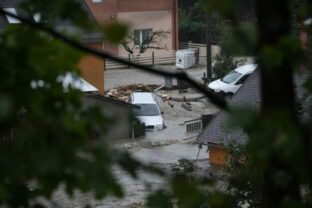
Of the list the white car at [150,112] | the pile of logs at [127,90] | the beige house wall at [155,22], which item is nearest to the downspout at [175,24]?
the beige house wall at [155,22]

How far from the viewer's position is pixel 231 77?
30.1 metres

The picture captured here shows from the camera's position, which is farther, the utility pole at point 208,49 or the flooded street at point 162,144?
the utility pole at point 208,49

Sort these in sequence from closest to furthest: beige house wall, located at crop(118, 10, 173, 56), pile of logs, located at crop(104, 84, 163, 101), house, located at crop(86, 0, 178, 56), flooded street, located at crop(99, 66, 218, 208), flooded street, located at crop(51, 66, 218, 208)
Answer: flooded street, located at crop(51, 66, 218, 208), flooded street, located at crop(99, 66, 218, 208), pile of logs, located at crop(104, 84, 163, 101), house, located at crop(86, 0, 178, 56), beige house wall, located at crop(118, 10, 173, 56)

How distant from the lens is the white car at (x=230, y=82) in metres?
29.5

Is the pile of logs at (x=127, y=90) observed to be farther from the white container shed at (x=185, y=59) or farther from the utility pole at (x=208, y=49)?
the white container shed at (x=185, y=59)

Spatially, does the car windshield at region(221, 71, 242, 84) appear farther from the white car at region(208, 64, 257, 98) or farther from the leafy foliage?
the leafy foliage

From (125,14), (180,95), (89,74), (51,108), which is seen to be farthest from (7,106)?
(125,14)

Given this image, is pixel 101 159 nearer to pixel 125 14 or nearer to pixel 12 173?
pixel 12 173

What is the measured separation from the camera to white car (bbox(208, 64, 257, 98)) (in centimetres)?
2950

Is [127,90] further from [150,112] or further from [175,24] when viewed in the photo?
[175,24]

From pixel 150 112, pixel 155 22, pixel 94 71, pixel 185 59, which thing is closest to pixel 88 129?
pixel 150 112

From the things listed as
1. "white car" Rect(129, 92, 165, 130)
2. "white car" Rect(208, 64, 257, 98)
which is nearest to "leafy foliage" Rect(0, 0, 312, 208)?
"white car" Rect(129, 92, 165, 130)

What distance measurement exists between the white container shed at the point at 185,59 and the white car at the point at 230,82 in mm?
7205

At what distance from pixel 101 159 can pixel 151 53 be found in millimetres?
38378
